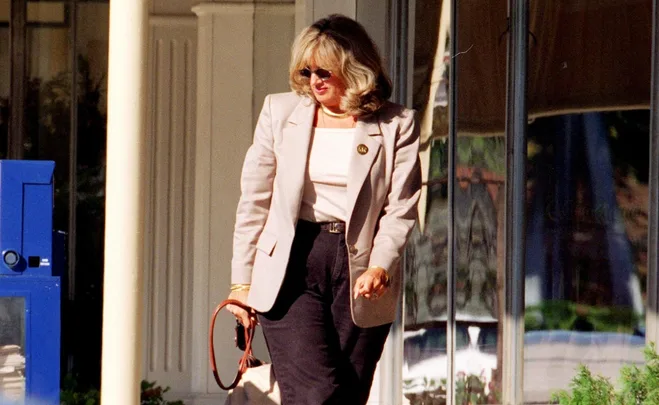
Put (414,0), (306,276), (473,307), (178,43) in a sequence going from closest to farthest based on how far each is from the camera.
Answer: (306,276) → (473,307) → (414,0) → (178,43)

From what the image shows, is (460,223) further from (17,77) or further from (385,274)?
(17,77)

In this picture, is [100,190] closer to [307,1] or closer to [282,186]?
[307,1]

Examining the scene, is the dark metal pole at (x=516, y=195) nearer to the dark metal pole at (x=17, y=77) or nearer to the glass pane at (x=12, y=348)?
the glass pane at (x=12, y=348)

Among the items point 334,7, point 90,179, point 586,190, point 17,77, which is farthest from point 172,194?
point 586,190

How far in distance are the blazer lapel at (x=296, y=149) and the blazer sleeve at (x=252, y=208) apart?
3.5 inches

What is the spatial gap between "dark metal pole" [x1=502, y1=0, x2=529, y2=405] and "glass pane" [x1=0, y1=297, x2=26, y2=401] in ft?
8.04

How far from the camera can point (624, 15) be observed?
5.70 m

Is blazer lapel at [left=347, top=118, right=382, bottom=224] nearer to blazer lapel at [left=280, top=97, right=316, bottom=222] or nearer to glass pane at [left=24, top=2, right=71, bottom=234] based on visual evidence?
blazer lapel at [left=280, top=97, right=316, bottom=222]

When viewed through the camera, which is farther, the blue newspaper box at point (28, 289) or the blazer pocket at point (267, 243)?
the blue newspaper box at point (28, 289)

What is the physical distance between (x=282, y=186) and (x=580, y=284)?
193 centimetres

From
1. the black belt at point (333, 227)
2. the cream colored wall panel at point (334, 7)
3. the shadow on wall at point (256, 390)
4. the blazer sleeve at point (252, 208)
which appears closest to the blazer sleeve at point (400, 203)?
the black belt at point (333, 227)

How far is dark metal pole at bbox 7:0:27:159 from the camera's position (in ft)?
31.0

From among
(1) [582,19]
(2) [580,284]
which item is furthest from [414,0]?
(2) [580,284]

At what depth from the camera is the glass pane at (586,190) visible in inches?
222
